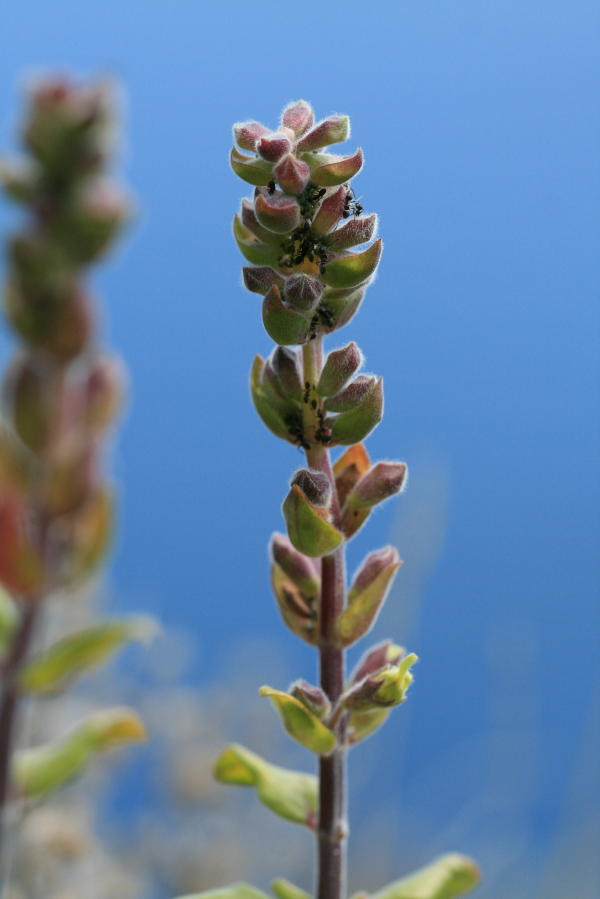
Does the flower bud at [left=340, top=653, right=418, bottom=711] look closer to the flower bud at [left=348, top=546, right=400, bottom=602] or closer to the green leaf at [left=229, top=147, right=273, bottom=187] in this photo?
the flower bud at [left=348, top=546, right=400, bottom=602]

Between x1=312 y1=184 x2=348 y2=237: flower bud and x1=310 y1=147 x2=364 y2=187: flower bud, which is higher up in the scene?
x1=310 y1=147 x2=364 y2=187: flower bud

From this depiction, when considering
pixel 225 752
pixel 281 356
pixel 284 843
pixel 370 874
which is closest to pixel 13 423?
pixel 281 356

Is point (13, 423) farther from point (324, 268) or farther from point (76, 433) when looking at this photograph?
point (324, 268)

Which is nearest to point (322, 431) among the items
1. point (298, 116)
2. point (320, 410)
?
point (320, 410)

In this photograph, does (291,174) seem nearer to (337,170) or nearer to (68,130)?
(337,170)

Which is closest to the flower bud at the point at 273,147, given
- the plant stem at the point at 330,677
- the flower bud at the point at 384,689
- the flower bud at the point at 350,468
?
the plant stem at the point at 330,677

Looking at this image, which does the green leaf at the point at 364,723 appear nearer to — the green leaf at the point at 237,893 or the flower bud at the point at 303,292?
the green leaf at the point at 237,893

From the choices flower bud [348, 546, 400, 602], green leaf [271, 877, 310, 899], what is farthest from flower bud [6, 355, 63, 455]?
green leaf [271, 877, 310, 899]
